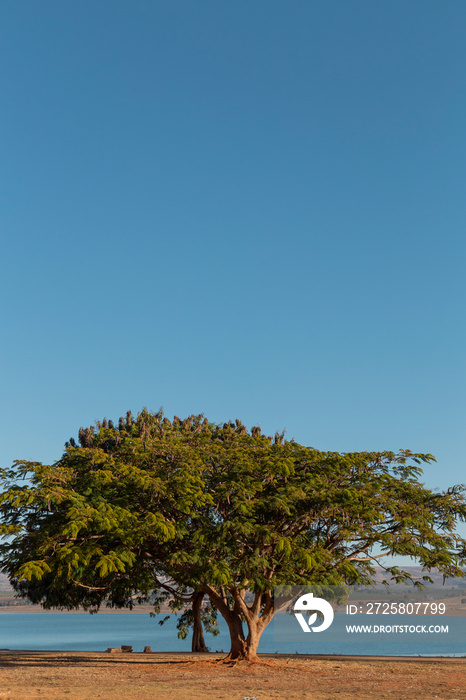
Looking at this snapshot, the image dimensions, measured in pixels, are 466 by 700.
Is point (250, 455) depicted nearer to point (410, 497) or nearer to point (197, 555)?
point (197, 555)

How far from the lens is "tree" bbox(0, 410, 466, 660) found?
75.7 ft

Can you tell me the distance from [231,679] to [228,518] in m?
5.48

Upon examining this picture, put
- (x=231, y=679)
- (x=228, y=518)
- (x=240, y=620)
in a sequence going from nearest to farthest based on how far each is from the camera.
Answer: (x=231, y=679) → (x=228, y=518) → (x=240, y=620)

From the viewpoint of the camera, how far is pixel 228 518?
24719mm

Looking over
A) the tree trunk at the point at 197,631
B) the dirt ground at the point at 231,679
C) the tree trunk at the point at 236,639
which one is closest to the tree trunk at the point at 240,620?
the tree trunk at the point at 236,639

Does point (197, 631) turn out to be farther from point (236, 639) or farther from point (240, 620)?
point (236, 639)

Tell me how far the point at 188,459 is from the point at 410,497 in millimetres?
9881

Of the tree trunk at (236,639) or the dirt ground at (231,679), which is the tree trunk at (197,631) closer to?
the dirt ground at (231,679)

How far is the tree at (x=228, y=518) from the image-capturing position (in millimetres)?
23062

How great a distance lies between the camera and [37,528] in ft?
93.5

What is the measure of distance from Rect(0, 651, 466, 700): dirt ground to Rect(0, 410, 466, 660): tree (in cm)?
292

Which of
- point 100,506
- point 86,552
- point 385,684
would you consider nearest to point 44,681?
point 86,552

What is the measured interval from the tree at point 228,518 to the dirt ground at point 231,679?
9.58ft

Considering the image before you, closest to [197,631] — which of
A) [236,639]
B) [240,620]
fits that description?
[240,620]
